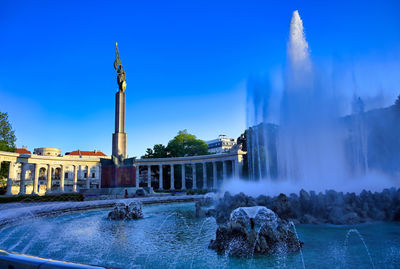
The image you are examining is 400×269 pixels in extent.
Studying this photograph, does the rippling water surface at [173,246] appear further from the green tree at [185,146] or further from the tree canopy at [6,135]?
the green tree at [185,146]

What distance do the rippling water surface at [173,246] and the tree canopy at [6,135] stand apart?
148 feet

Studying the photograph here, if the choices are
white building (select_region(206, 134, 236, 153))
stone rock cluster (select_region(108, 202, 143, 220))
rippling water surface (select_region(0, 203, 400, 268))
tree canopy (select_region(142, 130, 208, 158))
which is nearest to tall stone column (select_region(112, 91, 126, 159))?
stone rock cluster (select_region(108, 202, 143, 220))

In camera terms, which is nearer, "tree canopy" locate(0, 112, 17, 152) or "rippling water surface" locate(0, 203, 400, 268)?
"rippling water surface" locate(0, 203, 400, 268)

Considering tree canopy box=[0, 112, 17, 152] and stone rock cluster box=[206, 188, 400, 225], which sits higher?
tree canopy box=[0, 112, 17, 152]

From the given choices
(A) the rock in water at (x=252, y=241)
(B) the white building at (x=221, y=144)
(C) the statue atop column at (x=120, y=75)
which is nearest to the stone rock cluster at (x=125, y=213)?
(A) the rock in water at (x=252, y=241)

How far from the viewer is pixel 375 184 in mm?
21172

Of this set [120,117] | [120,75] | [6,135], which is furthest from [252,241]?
[6,135]

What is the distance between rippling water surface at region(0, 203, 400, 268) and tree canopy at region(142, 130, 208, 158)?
62.5m

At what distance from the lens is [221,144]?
154m

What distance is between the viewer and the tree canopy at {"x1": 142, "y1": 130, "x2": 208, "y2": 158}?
3137 inches

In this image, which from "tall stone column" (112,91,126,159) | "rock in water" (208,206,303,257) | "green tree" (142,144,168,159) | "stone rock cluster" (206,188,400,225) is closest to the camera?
"rock in water" (208,206,303,257)

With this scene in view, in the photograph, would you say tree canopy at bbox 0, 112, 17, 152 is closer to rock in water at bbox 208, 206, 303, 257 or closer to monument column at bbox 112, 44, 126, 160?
monument column at bbox 112, 44, 126, 160

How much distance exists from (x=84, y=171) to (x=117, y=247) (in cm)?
10091

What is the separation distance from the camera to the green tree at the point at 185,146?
8019cm
